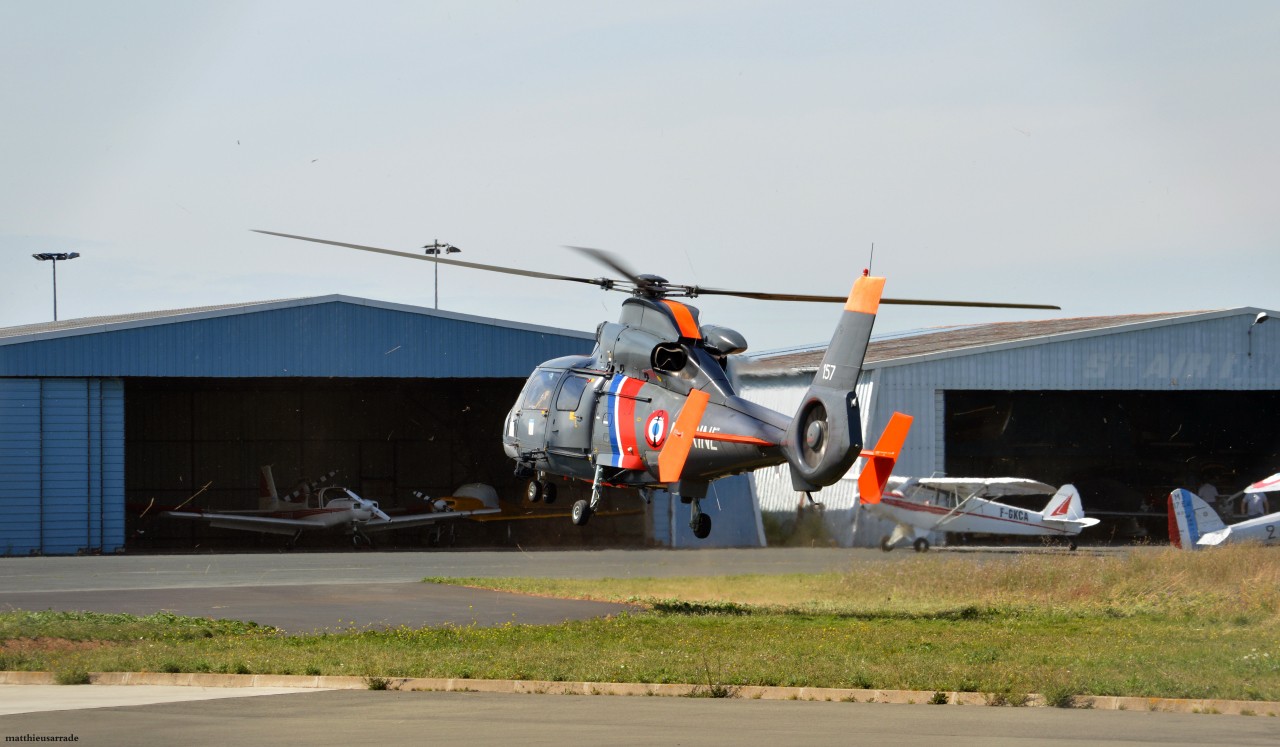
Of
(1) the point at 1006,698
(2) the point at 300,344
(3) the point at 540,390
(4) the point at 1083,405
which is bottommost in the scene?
(1) the point at 1006,698

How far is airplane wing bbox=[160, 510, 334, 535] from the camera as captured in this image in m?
48.6

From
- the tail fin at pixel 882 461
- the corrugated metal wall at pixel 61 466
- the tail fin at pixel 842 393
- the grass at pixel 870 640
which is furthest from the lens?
the corrugated metal wall at pixel 61 466

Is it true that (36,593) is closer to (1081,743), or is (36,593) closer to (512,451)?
(512,451)

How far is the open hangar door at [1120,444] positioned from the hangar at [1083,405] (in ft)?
0.18

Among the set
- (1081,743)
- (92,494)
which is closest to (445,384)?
(92,494)

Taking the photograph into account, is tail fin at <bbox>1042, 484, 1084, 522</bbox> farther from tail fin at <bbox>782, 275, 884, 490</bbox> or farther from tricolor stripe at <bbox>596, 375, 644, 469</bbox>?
tail fin at <bbox>782, 275, 884, 490</bbox>

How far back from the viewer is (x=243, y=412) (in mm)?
57625

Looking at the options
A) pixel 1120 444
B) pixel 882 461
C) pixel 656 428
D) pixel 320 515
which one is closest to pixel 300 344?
pixel 320 515

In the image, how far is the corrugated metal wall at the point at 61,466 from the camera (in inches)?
1597

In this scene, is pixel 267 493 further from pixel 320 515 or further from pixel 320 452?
pixel 320 452

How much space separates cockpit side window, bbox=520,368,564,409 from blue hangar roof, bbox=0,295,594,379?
19.1 meters

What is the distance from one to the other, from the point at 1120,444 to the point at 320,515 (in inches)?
1251

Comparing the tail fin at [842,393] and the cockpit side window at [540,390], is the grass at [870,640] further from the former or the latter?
the cockpit side window at [540,390]

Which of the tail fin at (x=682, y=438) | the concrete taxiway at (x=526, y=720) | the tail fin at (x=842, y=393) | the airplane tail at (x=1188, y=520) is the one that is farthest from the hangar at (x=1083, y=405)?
the concrete taxiway at (x=526, y=720)
